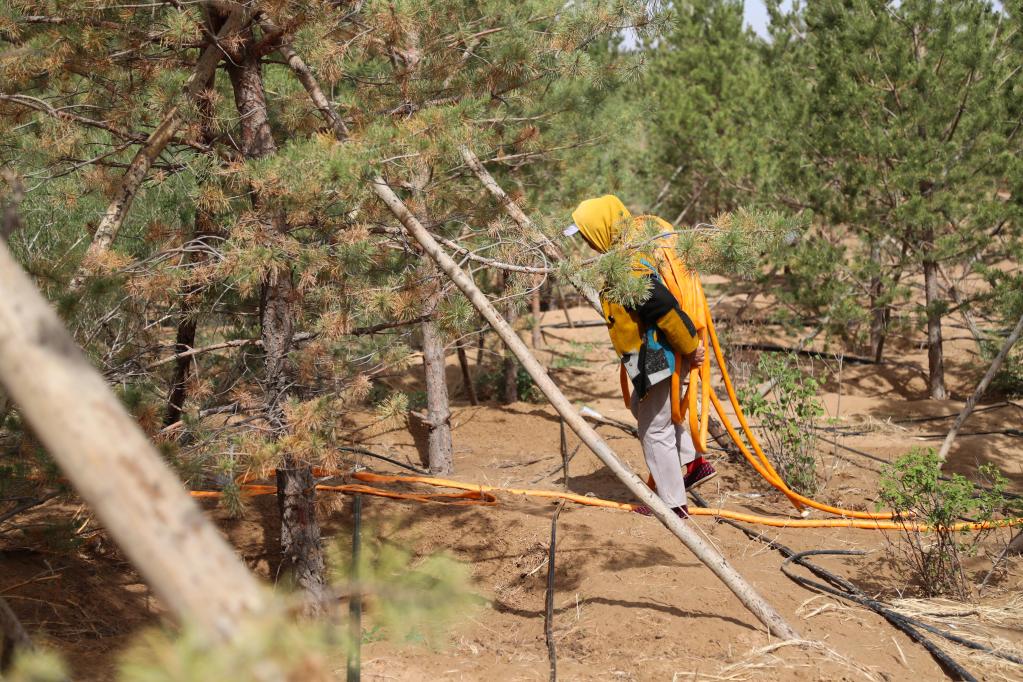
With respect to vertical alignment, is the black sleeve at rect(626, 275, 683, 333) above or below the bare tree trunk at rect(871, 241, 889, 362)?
above

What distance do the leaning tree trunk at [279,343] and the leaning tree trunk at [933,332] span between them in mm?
6901

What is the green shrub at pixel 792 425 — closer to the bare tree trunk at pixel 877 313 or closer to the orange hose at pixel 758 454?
the orange hose at pixel 758 454

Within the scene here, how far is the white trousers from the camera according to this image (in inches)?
210

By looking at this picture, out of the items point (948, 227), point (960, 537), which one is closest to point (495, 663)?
point (960, 537)

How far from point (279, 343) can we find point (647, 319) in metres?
1.92

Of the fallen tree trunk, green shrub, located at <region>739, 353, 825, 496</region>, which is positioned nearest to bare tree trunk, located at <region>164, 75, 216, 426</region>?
the fallen tree trunk

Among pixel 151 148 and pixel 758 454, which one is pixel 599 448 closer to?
pixel 758 454

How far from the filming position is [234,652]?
136 cm

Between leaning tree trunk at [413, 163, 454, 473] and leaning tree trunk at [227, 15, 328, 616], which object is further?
leaning tree trunk at [413, 163, 454, 473]

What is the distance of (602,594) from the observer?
4.62 meters

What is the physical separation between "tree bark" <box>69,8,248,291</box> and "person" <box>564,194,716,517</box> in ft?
5.98

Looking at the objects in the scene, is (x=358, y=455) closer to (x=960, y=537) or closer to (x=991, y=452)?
(x=960, y=537)

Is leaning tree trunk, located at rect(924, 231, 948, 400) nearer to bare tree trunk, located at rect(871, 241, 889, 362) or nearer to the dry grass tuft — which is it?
bare tree trunk, located at rect(871, 241, 889, 362)

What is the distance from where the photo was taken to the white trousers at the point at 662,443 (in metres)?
5.33
